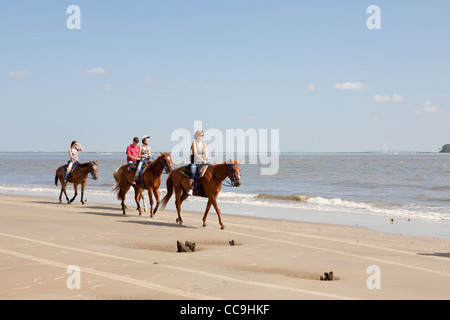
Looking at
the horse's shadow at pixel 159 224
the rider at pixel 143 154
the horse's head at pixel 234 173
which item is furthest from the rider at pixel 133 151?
the horse's head at pixel 234 173

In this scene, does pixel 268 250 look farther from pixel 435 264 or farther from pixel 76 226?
pixel 76 226

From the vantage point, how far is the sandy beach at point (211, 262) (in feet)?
21.3

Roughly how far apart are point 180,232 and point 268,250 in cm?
338

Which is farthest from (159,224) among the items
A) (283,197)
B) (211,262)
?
(283,197)

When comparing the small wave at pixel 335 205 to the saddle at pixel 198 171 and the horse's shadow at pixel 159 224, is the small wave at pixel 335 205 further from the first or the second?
the saddle at pixel 198 171

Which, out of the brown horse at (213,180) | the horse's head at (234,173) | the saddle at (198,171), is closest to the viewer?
the horse's head at (234,173)

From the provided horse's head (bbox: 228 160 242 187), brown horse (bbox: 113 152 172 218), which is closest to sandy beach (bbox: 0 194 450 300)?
horse's head (bbox: 228 160 242 187)

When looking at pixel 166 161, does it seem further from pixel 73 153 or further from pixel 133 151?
pixel 73 153

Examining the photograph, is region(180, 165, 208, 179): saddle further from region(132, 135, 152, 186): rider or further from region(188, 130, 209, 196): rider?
region(132, 135, 152, 186): rider

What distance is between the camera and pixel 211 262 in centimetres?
869
